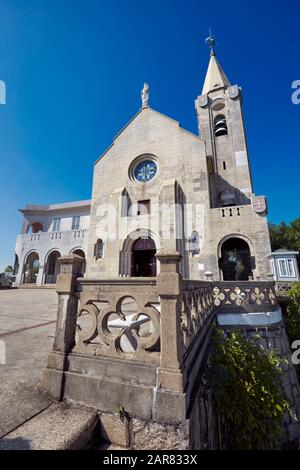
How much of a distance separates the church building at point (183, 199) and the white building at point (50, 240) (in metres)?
6.03

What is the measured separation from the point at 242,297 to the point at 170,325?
464cm

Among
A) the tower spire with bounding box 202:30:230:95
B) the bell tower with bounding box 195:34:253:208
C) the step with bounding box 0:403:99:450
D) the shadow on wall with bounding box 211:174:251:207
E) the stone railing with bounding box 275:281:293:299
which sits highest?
the tower spire with bounding box 202:30:230:95

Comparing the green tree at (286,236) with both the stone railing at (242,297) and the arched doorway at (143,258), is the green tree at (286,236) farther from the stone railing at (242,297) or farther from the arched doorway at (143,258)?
the stone railing at (242,297)

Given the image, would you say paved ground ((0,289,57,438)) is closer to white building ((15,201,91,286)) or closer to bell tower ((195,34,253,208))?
bell tower ((195,34,253,208))

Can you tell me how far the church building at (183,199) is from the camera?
1196 cm

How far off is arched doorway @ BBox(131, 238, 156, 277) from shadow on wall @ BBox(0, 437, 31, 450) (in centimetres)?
1194

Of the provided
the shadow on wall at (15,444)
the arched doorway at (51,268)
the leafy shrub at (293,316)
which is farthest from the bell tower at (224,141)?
the arched doorway at (51,268)

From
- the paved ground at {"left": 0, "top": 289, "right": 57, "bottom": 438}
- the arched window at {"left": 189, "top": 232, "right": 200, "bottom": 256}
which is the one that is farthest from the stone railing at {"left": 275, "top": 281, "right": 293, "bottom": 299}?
the paved ground at {"left": 0, "top": 289, "right": 57, "bottom": 438}

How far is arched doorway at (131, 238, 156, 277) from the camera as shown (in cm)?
1361

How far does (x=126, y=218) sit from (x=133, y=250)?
2.24 meters

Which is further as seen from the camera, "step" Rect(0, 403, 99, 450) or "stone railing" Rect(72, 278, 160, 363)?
"stone railing" Rect(72, 278, 160, 363)

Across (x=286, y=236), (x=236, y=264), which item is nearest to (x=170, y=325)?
(x=236, y=264)

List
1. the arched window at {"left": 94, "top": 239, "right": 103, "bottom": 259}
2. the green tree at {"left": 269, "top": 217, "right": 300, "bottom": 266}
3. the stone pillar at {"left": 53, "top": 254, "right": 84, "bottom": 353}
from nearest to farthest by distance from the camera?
the stone pillar at {"left": 53, "top": 254, "right": 84, "bottom": 353} < the arched window at {"left": 94, "top": 239, "right": 103, "bottom": 259} < the green tree at {"left": 269, "top": 217, "right": 300, "bottom": 266}

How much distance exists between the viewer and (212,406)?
121 inches
